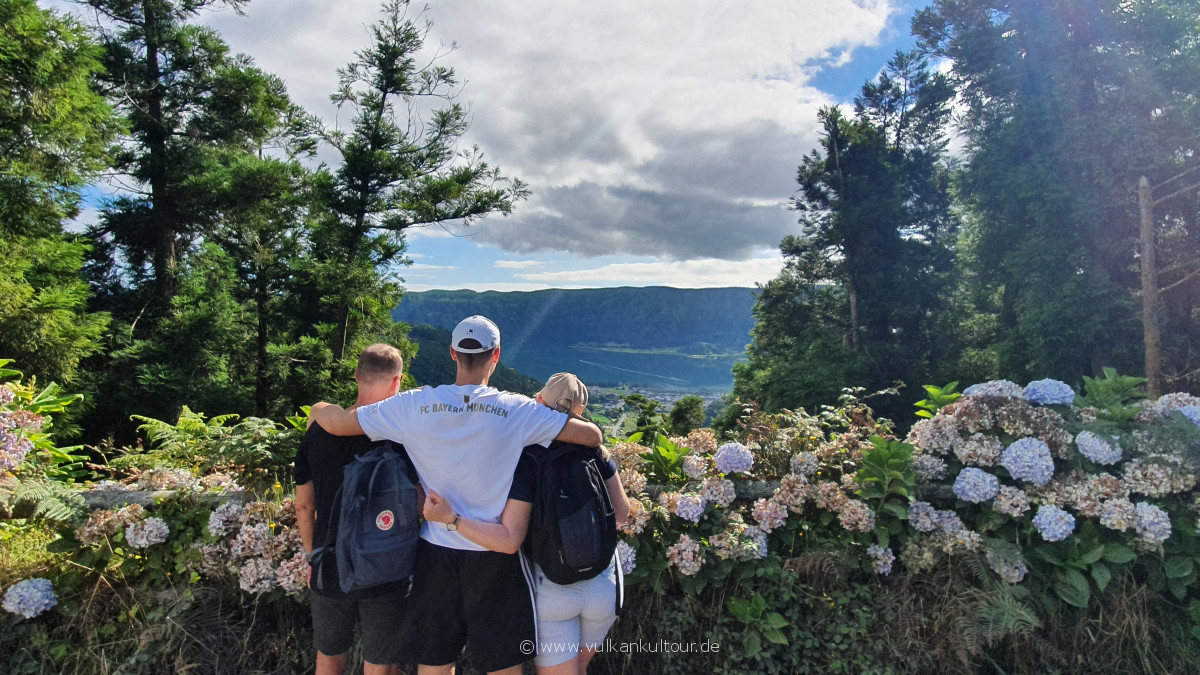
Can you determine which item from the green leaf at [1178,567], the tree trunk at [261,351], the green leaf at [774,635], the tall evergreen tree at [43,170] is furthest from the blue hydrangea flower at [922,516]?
the tree trunk at [261,351]

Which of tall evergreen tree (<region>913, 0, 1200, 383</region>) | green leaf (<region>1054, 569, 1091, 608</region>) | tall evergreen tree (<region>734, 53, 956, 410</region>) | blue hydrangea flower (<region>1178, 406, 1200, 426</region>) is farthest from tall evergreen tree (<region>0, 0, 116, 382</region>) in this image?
tall evergreen tree (<region>913, 0, 1200, 383</region>)

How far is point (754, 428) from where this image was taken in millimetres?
3537

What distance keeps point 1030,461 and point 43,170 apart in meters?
18.5

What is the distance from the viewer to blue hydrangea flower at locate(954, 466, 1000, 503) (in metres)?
3.00

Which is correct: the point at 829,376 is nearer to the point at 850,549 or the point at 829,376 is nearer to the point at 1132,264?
the point at 1132,264

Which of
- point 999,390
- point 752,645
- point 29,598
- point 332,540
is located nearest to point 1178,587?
point 999,390

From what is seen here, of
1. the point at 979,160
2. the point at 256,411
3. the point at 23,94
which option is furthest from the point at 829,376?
the point at 23,94

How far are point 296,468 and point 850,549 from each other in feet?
7.91

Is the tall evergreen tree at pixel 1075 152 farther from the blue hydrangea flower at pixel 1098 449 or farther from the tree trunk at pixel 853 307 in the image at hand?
the blue hydrangea flower at pixel 1098 449

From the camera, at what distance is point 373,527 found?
2.13 meters

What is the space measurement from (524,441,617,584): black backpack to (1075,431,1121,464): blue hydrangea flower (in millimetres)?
2410

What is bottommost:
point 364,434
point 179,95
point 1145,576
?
point 1145,576

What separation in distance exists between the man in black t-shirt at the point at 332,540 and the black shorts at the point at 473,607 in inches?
3.0

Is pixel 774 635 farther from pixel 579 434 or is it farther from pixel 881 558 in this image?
pixel 579 434
